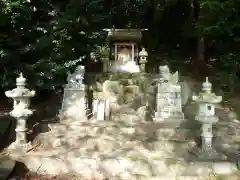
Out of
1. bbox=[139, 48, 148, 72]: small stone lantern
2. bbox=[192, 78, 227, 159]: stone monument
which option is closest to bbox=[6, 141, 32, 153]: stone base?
bbox=[192, 78, 227, 159]: stone monument

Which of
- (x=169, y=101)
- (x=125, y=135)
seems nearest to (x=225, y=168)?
(x=125, y=135)

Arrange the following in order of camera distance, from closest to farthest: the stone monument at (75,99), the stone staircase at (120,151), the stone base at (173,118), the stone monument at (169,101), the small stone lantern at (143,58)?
1. the stone staircase at (120,151)
2. the stone base at (173,118)
3. the stone monument at (169,101)
4. the stone monument at (75,99)
5. the small stone lantern at (143,58)

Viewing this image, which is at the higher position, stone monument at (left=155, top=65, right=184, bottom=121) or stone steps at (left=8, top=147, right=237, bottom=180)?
stone monument at (left=155, top=65, right=184, bottom=121)

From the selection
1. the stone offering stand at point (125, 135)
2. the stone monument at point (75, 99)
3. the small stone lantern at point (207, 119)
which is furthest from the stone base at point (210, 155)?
the stone monument at point (75, 99)

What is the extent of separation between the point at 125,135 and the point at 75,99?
2744 millimetres

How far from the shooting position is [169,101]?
1053cm

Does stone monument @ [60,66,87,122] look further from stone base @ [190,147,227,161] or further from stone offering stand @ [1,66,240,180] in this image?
stone base @ [190,147,227,161]

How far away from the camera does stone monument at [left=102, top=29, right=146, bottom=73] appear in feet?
50.7

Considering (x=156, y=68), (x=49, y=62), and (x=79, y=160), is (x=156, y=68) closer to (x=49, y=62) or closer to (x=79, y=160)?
(x=49, y=62)

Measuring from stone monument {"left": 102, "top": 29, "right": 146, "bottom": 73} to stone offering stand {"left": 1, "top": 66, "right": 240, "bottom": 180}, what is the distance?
2296mm

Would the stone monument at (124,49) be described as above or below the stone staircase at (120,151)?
above

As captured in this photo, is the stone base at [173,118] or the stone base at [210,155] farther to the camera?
the stone base at [173,118]

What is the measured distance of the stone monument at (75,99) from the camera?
1059 cm

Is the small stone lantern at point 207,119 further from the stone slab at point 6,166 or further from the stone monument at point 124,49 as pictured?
the stone monument at point 124,49
